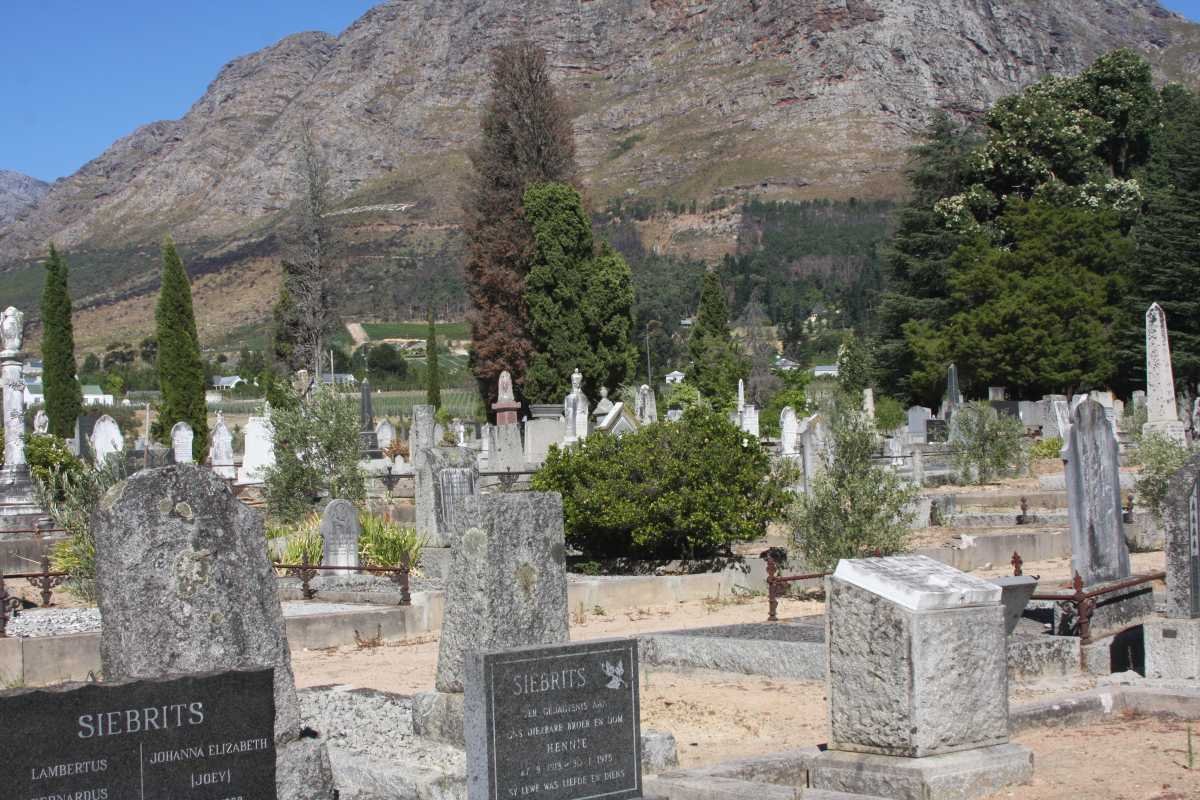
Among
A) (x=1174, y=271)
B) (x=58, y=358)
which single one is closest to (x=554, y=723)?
(x=1174, y=271)

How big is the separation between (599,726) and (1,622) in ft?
27.6

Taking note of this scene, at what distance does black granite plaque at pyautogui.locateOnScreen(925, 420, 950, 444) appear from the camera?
42003mm

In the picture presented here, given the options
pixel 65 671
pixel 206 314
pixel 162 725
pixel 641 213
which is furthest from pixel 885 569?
pixel 641 213

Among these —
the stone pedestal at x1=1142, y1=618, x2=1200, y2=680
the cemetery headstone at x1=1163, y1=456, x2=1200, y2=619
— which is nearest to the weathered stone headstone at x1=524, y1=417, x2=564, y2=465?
the cemetery headstone at x1=1163, y1=456, x2=1200, y2=619

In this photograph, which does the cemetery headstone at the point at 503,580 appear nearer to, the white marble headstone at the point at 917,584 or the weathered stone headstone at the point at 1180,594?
the white marble headstone at the point at 917,584

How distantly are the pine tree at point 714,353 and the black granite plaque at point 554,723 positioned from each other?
53015 mm

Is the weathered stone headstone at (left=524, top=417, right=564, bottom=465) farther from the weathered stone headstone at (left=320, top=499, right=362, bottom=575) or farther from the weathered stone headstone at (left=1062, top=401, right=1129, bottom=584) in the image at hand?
the weathered stone headstone at (left=1062, top=401, right=1129, bottom=584)

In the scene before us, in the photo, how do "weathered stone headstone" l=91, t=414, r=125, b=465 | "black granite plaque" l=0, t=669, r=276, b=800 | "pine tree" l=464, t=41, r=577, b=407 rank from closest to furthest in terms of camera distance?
"black granite plaque" l=0, t=669, r=276, b=800, "weathered stone headstone" l=91, t=414, r=125, b=465, "pine tree" l=464, t=41, r=577, b=407

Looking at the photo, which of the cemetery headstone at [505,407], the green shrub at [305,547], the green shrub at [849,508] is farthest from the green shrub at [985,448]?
the green shrub at [305,547]

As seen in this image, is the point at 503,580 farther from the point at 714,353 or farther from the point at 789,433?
the point at 714,353

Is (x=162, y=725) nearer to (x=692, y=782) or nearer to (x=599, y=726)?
(x=599, y=726)

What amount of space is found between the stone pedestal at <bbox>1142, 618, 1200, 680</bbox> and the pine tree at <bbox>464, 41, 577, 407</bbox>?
→ 135ft

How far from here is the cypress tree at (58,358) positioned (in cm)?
4941

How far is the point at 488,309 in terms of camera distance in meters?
52.7
